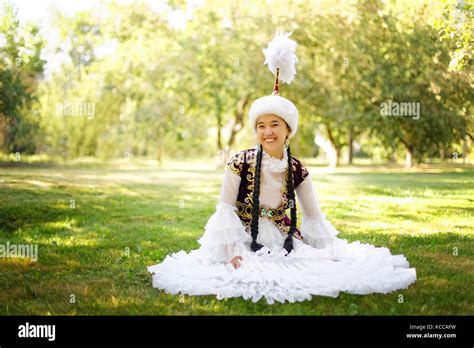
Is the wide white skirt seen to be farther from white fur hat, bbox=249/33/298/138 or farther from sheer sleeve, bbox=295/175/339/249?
white fur hat, bbox=249/33/298/138

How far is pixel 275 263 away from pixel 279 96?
1038mm

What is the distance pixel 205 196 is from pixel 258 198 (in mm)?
4145

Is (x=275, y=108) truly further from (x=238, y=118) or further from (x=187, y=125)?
(x=187, y=125)

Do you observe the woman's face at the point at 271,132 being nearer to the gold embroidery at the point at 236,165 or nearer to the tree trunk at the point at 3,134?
the gold embroidery at the point at 236,165

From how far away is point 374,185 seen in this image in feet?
24.7

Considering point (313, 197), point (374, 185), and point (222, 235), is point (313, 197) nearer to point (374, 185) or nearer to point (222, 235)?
point (222, 235)

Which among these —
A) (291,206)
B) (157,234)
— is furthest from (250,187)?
(157,234)

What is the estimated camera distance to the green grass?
8.56 ft

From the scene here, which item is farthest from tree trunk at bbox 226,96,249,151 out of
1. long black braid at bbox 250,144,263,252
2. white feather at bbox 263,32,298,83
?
long black braid at bbox 250,144,263,252

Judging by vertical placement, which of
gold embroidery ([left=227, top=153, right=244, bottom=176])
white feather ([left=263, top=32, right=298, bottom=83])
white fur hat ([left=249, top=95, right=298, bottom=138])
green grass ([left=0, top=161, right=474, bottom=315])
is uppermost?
white feather ([left=263, top=32, right=298, bottom=83])

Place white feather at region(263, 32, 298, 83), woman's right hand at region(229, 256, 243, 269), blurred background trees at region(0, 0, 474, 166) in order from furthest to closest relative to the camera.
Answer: blurred background trees at region(0, 0, 474, 166) → white feather at region(263, 32, 298, 83) → woman's right hand at region(229, 256, 243, 269)

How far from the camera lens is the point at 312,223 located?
325cm

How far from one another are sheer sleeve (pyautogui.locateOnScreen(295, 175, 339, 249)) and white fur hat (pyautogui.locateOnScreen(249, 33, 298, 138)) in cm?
40
